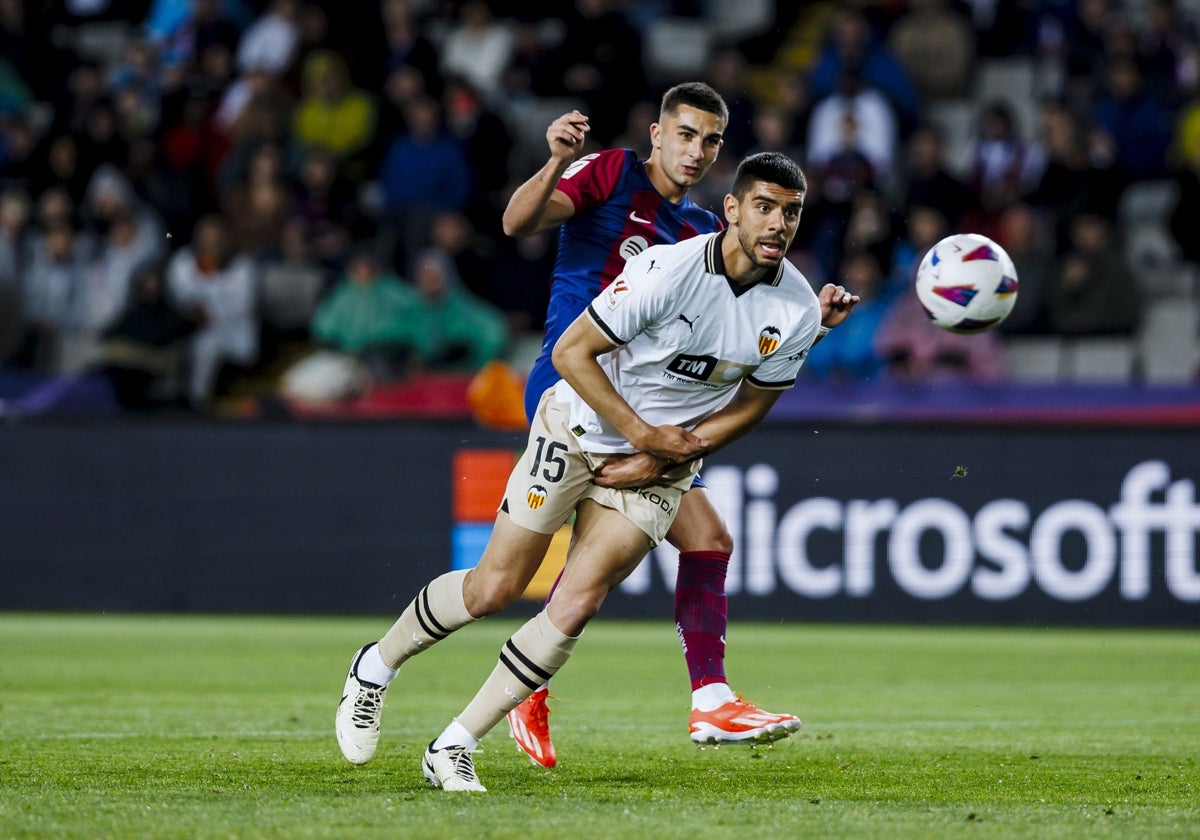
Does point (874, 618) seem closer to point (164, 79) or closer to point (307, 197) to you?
point (307, 197)

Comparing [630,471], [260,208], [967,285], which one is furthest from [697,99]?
[260,208]

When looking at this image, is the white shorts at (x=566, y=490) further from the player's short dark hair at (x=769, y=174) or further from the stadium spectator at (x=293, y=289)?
the stadium spectator at (x=293, y=289)

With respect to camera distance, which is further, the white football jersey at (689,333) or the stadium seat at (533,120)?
the stadium seat at (533,120)

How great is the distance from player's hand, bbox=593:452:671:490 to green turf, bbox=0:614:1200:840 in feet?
3.49

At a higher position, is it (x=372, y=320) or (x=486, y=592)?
(x=372, y=320)

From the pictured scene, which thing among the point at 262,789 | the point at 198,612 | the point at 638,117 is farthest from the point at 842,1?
the point at 262,789

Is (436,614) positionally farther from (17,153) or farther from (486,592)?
(17,153)

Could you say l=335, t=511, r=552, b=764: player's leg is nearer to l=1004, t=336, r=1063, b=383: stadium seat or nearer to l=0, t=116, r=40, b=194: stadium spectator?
l=1004, t=336, r=1063, b=383: stadium seat

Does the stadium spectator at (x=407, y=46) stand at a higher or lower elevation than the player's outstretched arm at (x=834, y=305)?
higher

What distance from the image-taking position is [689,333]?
607cm

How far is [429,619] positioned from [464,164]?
10141 millimetres

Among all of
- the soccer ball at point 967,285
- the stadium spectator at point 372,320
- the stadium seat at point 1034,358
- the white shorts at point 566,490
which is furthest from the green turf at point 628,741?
the stadium spectator at point 372,320

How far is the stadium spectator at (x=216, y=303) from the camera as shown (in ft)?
49.0

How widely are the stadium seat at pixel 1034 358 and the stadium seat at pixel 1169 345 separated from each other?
702mm
